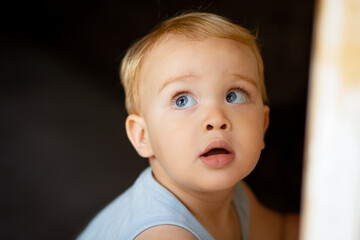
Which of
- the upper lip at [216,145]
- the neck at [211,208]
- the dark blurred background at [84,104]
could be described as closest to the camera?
the upper lip at [216,145]

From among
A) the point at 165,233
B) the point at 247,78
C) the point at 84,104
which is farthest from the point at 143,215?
the point at 84,104

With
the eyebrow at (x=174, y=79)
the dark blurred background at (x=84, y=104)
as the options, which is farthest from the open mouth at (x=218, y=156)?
the dark blurred background at (x=84, y=104)

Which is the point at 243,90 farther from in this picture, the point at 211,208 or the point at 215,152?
the point at 211,208

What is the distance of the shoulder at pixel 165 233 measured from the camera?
0.61m

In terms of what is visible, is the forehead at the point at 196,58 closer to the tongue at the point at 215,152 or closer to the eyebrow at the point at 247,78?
the eyebrow at the point at 247,78

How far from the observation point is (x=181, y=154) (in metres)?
0.61

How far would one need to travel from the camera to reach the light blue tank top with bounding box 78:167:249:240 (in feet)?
2.11

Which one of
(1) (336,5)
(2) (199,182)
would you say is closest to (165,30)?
(2) (199,182)

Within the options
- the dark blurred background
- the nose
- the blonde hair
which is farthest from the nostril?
the dark blurred background

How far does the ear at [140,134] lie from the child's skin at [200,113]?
17 millimetres

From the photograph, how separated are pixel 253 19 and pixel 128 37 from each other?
0.36 m

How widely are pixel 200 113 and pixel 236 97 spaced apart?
0.08 m

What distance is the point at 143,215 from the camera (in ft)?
2.17

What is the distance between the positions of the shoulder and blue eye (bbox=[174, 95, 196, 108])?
18cm
